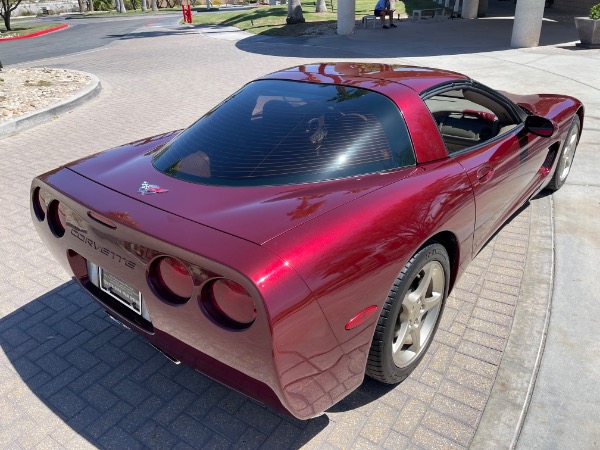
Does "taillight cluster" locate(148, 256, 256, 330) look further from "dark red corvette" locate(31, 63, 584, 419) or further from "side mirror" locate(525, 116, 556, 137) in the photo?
"side mirror" locate(525, 116, 556, 137)

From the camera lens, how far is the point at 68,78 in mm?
11664

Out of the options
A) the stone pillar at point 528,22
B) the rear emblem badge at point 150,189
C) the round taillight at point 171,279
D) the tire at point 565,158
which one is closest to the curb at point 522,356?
the tire at point 565,158

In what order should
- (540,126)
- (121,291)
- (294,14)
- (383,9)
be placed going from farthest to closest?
(294,14) → (383,9) → (540,126) → (121,291)

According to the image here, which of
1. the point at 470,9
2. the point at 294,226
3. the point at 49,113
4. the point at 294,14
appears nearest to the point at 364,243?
the point at 294,226

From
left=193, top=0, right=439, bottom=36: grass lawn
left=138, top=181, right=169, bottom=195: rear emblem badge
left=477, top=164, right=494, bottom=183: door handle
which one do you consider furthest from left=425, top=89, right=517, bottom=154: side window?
left=193, top=0, right=439, bottom=36: grass lawn

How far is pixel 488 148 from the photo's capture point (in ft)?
10.5

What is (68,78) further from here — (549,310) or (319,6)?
(319,6)

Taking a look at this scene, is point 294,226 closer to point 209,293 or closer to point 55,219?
point 209,293

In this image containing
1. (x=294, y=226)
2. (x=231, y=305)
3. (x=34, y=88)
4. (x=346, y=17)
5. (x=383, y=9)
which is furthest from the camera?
(x=383, y=9)

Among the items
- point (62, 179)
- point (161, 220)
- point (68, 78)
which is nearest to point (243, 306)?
point (161, 220)

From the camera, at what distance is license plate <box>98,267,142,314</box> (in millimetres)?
2377

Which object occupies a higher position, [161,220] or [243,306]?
[161,220]

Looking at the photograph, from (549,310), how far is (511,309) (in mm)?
243

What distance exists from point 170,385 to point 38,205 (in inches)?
50.4
